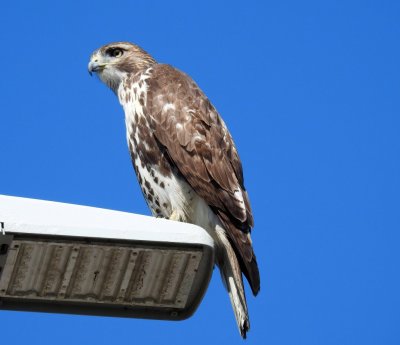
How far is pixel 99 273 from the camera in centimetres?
345

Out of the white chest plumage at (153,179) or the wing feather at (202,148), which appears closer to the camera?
the wing feather at (202,148)

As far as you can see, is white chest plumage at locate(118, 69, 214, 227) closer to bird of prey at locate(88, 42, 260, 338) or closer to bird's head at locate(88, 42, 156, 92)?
bird of prey at locate(88, 42, 260, 338)

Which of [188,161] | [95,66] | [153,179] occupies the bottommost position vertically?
[153,179]

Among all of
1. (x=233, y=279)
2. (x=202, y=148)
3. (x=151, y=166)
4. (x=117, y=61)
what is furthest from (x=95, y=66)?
(x=233, y=279)

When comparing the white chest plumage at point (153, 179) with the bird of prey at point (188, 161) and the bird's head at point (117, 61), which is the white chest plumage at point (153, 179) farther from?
the bird's head at point (117, 61)

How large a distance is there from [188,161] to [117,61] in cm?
147

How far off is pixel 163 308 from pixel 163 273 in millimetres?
182

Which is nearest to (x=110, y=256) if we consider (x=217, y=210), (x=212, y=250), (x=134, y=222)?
(x=134, y=222)

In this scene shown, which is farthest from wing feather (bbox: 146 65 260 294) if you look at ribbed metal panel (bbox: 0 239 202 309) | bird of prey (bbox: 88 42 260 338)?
ribbed metal panel (bbox: 0 239 202 309)

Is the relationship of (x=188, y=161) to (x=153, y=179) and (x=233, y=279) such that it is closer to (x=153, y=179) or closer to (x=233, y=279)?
(x=153, y=179)

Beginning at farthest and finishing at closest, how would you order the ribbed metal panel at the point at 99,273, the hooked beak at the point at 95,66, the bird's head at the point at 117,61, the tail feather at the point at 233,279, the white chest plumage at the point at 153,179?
the hooked beak at the point at 95,66 → the bird's head at the point at 117,61 → the white chest plumage at the point at 153,179 → the tail feather at the point at 233,279 → the ribbed metal panel at the point at 99,273

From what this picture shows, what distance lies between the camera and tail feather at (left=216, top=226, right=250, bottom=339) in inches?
204

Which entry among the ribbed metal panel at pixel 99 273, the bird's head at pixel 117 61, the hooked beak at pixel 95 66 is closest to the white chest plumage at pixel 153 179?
the bird's head at pixel 117 61

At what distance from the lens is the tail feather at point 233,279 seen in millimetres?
5179
